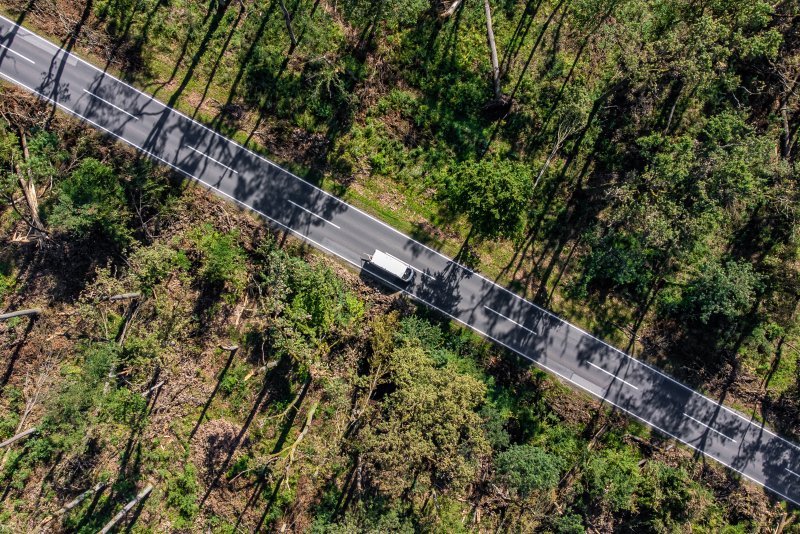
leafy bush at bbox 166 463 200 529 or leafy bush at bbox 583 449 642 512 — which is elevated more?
leafy bush at bbox 583 449 642 512

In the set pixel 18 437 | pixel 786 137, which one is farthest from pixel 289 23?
pixel 786 137

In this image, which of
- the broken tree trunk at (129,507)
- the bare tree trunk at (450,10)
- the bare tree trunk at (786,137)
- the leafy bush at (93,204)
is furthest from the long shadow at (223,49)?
the bare tree trunk at (786,137)

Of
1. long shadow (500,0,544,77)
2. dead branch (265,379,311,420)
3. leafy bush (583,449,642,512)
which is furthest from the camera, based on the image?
long shadow (500,0,544,77)

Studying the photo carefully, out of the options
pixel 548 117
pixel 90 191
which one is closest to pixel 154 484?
pixel 90 191

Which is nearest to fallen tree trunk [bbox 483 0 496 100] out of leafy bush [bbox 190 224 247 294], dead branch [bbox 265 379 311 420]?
leafy bush [bbox 190 224 247 294]

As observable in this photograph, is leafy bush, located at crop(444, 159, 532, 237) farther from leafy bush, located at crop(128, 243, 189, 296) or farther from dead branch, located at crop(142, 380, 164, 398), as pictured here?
dead branch, located at crop(142, 380, 164, 398)

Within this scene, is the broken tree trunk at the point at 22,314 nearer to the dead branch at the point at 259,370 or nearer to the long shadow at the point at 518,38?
the dead branch at the point at 259,370

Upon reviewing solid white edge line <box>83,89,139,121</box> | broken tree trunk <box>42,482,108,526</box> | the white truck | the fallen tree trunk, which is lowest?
broken tree trunk <box>42,482,108,526</box>
